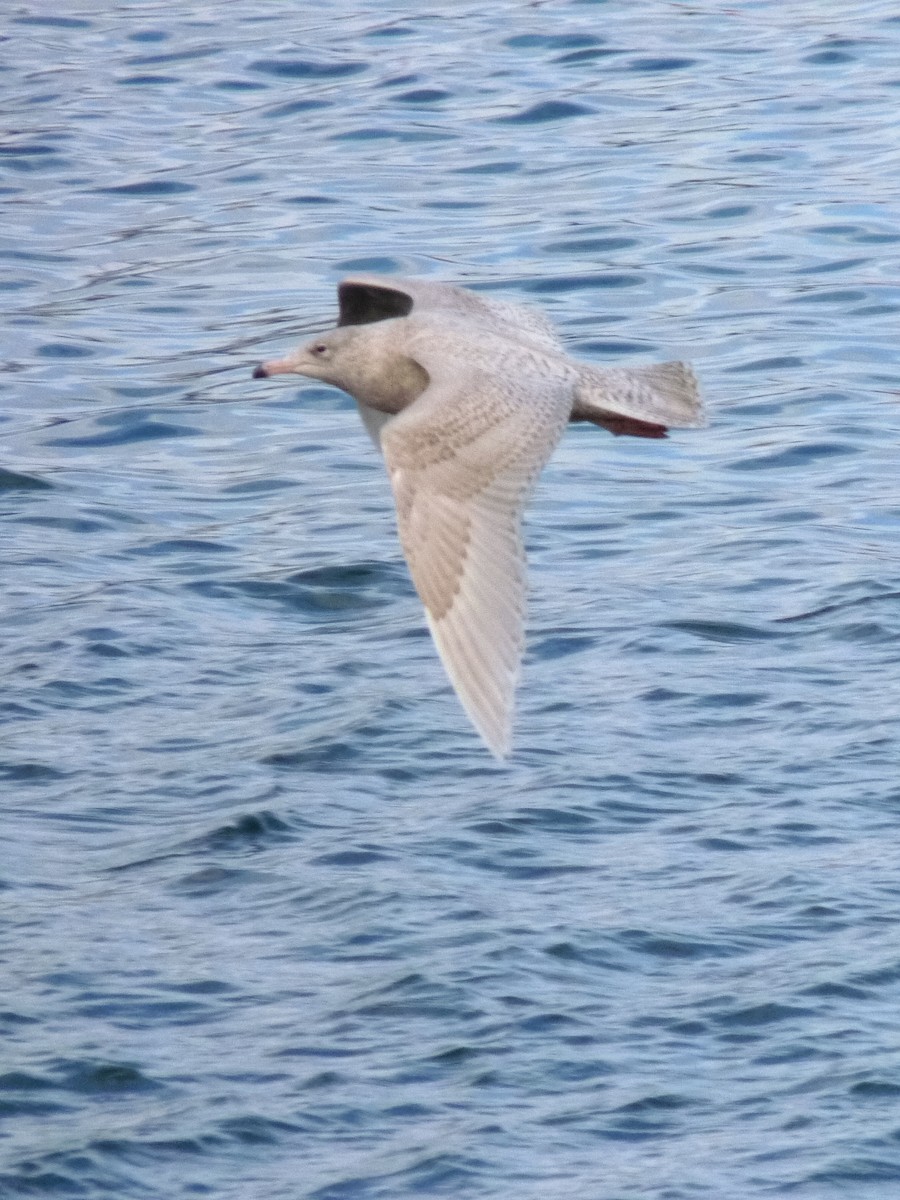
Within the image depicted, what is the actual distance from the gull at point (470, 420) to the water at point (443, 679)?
1285mm

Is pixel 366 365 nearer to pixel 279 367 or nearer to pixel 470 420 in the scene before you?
pixel 279 367

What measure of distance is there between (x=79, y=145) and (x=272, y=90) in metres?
1.38

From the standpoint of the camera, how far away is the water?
253 inches

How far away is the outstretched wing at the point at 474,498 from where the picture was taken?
5801 millimetres

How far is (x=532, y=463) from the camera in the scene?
621 cm

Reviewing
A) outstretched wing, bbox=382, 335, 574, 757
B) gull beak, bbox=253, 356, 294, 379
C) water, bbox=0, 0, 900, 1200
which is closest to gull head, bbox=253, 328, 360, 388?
gull beak, bbox=253, 356, 294, 379

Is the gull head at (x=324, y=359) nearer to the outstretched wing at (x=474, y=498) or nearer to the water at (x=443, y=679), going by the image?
the outstretched wing at (x=474, y=498)

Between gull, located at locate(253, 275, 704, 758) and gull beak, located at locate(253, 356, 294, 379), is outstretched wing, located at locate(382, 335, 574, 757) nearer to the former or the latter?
gull, located at locate(253, 275, 704, 758)

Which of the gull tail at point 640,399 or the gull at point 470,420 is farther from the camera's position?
the gull tail at point 640,399

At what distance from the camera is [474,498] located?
618 centimetres

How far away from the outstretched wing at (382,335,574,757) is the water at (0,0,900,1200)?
1281mm

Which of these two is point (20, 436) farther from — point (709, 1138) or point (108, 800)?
point (709, 1138)

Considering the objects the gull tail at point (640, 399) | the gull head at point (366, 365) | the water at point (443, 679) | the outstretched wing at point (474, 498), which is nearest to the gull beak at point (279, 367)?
the gull head at point (366, 365)

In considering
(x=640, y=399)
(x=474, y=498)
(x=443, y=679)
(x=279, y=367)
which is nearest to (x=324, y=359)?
(x=279, y=367)
